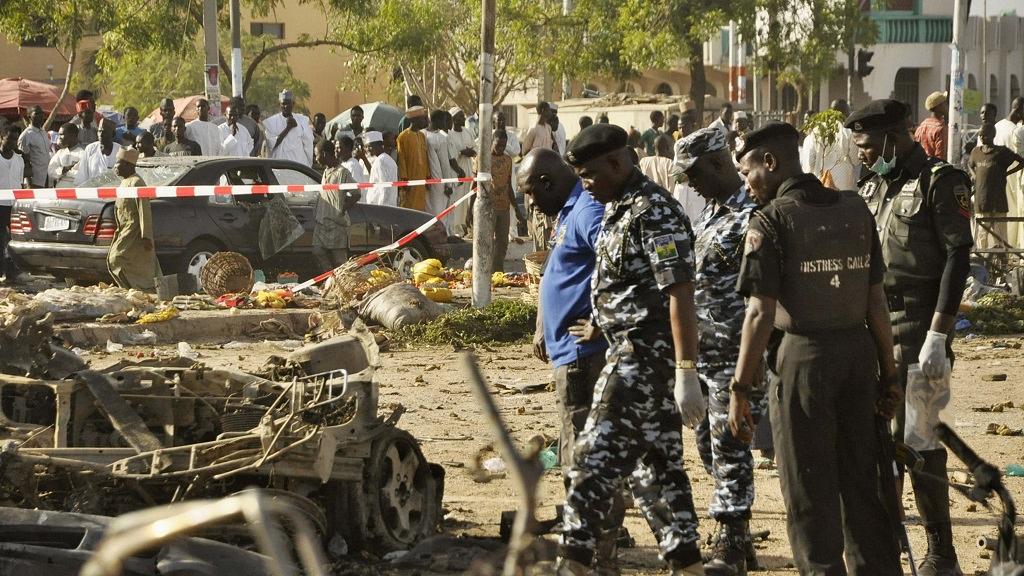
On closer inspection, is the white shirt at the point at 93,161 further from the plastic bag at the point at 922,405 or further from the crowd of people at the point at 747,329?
the plastic bag at the point at 922,405

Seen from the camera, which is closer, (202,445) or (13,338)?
(202,445)

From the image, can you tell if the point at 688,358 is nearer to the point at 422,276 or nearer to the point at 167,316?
the point at 167,316

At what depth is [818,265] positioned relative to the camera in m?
5.18

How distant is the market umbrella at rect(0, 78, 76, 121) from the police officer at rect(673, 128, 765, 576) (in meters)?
27.9

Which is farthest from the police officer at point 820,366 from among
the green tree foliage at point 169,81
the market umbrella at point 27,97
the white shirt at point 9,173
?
the green tree foliage at point 169,81

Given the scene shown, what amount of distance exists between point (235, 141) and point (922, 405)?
16674mm

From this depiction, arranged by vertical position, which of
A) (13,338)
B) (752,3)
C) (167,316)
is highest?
(752,3)

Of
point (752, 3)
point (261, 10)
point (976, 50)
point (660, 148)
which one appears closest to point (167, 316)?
point (660, 148)

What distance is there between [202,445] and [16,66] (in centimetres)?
4902

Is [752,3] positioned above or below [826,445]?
above

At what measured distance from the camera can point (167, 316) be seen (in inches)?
541

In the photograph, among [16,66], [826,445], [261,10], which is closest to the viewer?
[826,445]

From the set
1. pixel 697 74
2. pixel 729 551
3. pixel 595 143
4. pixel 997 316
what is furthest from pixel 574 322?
pixel 697 74

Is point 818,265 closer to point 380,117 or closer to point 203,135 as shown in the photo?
point 203,135
